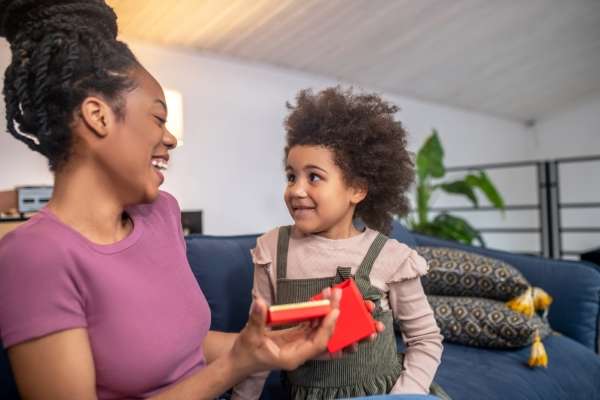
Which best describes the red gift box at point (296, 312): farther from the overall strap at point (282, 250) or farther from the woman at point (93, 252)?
the overall strap at point (282, 250)

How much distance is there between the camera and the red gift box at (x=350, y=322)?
798mm

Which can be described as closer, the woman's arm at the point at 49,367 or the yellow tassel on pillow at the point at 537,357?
the woman's arm at the point at 49,367

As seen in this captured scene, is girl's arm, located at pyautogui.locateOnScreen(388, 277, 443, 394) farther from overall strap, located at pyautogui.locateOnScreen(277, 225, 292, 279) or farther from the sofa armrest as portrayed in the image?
the sofa armrest

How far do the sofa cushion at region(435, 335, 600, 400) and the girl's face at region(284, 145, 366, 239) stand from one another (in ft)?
1.95

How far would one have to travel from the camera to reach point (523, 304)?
1.80 meters

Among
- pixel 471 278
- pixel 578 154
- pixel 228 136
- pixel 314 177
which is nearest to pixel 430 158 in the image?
pixel 228 136

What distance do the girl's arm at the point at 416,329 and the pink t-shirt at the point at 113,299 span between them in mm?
439

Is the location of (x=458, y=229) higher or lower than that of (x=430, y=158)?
lower

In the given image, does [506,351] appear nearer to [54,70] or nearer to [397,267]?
[397,267]

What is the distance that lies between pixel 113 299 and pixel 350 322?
337 millimetres

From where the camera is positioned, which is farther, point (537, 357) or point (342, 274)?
point (537, 357)

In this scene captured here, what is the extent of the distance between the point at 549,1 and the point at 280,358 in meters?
4.57

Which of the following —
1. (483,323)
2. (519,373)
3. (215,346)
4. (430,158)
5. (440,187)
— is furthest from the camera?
(440,187)

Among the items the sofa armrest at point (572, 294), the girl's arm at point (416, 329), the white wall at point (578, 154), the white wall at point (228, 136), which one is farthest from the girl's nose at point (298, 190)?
the white wall at point (578, 154)
